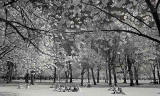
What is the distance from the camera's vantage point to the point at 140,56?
48.4 metres

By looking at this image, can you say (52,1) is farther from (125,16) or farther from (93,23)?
(125,16)

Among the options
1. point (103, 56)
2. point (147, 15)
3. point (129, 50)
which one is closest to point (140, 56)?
point (129, 50)

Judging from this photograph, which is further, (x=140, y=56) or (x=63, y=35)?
(x=140, y=56)

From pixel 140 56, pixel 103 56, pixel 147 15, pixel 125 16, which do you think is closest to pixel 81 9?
pixel 125 16

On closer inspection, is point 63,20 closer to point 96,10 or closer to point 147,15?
point 96,10

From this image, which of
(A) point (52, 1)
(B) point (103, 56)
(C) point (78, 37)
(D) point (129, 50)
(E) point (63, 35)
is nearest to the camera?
(C) point (78, 37)

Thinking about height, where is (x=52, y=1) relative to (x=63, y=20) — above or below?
above

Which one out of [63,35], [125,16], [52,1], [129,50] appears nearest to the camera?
[63,35]

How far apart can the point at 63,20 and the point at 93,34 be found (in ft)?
3.23

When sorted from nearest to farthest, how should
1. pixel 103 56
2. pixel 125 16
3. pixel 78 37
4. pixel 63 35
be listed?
pixel 78 37 → pixel 63 35 → pixel 125 16 → pixel 103 56

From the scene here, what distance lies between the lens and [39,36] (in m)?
8.09

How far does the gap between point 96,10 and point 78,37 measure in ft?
3.18

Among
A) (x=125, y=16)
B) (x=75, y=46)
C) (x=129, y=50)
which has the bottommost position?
(x=75, y=46)

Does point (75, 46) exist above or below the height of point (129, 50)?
below
